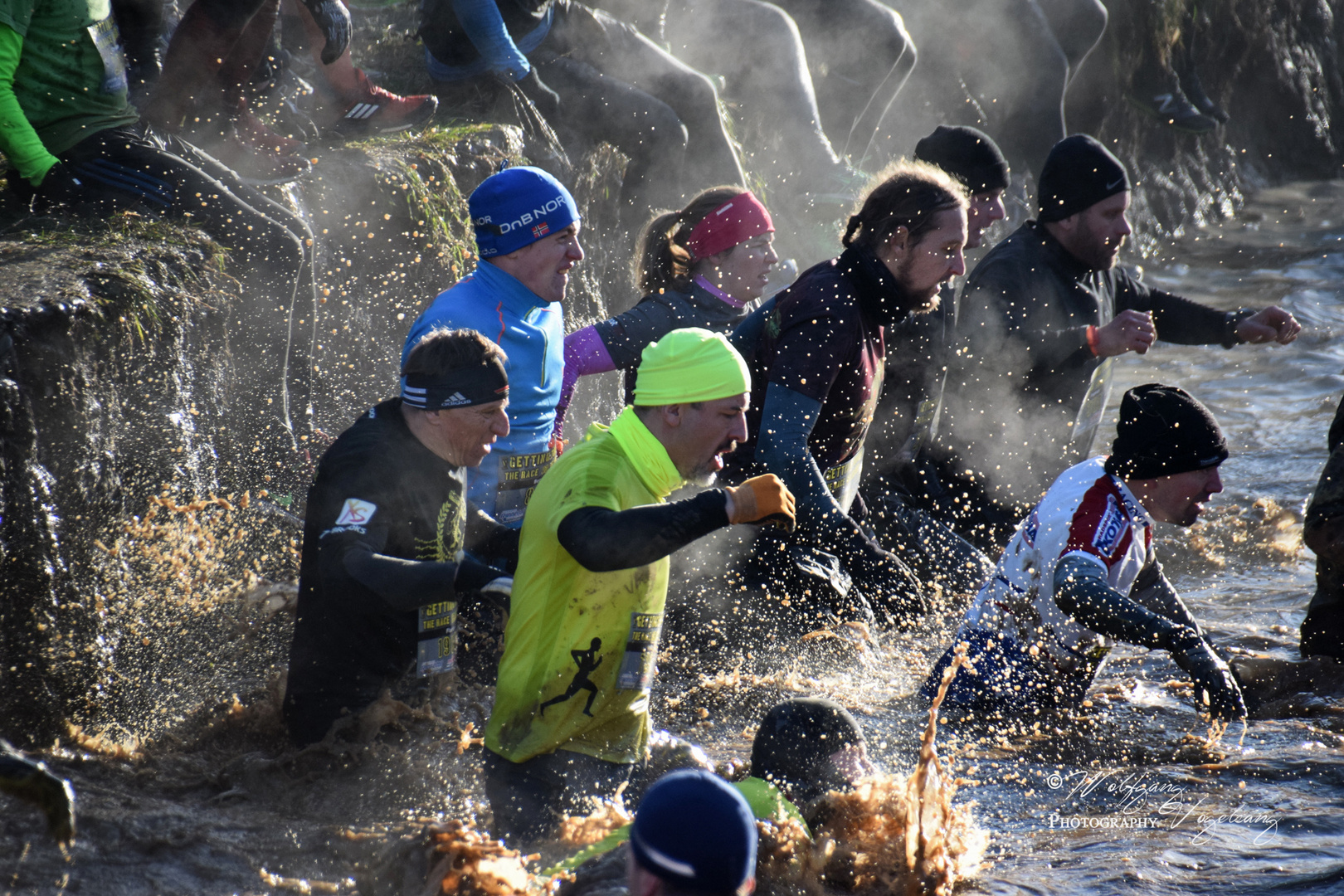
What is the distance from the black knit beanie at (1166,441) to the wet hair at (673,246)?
1992 mm

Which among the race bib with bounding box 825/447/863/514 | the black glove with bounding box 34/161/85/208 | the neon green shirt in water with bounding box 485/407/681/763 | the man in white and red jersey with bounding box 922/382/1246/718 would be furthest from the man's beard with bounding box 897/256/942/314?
the black glove with bounding box 34/161/85/208

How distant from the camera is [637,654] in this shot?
318cm

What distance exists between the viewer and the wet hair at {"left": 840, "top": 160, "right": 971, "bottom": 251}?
13.6 ft

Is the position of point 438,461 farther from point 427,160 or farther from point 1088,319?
point 427,160

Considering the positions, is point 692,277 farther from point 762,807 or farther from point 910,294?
point 762,807

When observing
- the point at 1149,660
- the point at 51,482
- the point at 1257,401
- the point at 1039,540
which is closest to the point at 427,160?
the point at 51,482

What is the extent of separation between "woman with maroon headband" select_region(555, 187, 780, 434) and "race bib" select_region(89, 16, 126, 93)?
7.16 ft

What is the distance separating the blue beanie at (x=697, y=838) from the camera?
1640 millimetres

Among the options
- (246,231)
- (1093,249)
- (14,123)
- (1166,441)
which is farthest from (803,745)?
(14,123)

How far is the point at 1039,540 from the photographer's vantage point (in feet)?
13.1

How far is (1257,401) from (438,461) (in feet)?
31.7

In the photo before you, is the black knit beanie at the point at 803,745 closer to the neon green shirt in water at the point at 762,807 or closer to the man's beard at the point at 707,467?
the neon green shirt in water at the point at 762,807

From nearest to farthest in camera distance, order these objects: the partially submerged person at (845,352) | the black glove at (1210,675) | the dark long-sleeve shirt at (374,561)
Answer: the dark long-sleeve shirt at (374,561) → the black glove at (1210,675) → the partially submerged person at (845,352)

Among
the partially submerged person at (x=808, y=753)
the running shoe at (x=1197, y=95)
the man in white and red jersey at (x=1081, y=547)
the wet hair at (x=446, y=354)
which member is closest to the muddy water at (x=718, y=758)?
the man in white and red jersey at (x=1081, y=547)
